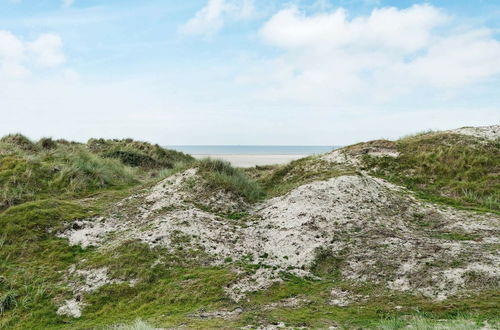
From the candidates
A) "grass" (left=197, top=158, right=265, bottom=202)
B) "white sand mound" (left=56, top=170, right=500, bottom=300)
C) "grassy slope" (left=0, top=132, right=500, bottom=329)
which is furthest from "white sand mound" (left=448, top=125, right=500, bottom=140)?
"grassy slope" (left=0, top=132, right=500, bottom=329)

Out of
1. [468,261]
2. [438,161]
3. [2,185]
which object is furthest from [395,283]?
[2,185]

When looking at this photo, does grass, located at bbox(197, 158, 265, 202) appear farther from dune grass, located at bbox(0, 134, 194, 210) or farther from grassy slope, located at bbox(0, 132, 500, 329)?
dune grass, located at bbox(0, 134, 194, 210)

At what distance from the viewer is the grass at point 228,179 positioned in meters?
15.7

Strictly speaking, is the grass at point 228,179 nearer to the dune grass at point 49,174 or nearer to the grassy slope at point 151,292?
the grassy slope at point 151,292

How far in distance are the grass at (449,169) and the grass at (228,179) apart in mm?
6034

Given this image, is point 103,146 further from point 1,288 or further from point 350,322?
point 350,322

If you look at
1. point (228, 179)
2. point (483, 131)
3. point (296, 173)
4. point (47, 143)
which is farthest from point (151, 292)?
point (47, 143)

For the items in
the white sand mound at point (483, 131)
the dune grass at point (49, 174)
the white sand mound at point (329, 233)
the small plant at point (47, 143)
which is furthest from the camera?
the small plant at point (47, 143)

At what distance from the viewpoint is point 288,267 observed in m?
10.2

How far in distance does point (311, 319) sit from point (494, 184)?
12.6 metres

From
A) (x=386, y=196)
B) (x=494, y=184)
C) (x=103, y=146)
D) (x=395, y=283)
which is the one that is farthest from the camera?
(x=103, y=146)

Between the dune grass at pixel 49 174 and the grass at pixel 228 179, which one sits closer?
the grass at pixel 228 179

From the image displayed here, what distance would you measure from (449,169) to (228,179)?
33.0 feet

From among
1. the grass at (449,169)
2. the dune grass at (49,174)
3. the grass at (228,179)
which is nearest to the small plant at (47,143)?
the dune grass at (49,174)
